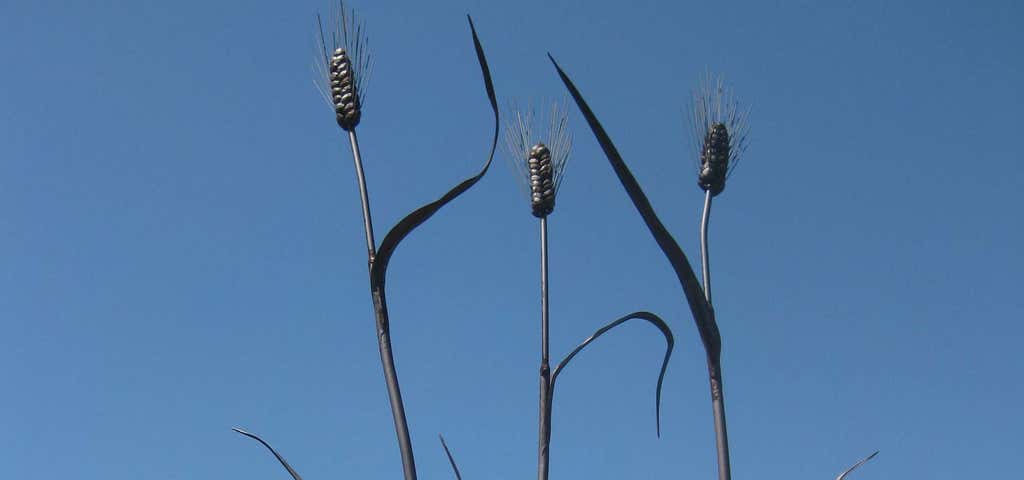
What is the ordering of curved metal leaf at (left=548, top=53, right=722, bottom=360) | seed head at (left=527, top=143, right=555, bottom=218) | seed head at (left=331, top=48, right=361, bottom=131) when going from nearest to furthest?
curved metal leaf at (left=548, top=53, right=722, bottom=360) → seed head at (left=331, top=48, right=361, bottom=131) → seed head at (left=527, top=143, right=555, bottom=218)

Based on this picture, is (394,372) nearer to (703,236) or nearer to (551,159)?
(703,236)

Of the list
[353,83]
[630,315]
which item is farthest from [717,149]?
[353,83]

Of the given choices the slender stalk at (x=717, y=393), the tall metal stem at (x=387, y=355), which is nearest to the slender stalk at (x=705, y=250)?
the slender stalk at (x=717, y=393)

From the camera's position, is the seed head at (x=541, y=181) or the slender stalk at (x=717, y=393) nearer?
the slender stalk at (x=717, y=393)

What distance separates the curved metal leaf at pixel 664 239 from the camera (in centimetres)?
387

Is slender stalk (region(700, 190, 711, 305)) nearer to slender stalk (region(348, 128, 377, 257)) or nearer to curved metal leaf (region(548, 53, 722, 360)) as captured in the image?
curved metal leaf (region(548, 53, 722, 360))

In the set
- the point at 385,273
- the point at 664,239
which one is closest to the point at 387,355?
the point at 385,273

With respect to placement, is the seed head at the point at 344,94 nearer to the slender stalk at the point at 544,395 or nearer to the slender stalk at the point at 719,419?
the slender stalk at the point at 544,395

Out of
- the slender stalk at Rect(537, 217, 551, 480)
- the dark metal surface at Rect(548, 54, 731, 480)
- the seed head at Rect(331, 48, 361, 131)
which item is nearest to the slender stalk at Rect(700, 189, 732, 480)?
the dark metal surface at Rect(548, 54, 731, 480)

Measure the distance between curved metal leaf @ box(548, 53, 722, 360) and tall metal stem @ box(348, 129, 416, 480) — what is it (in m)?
0.89

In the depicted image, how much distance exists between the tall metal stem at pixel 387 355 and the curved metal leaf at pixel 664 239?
0.89 m

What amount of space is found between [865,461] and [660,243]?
4.16ft

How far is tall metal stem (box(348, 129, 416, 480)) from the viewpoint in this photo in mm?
3918

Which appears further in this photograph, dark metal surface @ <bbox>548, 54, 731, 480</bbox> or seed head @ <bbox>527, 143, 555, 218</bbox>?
seed head @ <bbox>527, 143, 555, 218</bbox>
